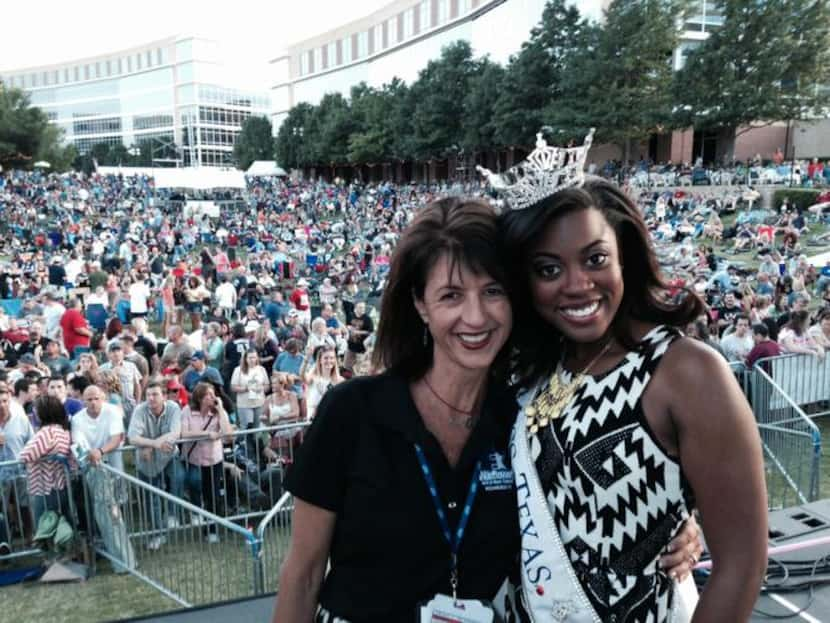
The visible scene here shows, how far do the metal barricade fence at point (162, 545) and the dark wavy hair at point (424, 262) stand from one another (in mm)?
3657

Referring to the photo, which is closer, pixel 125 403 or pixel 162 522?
pixel 162 522

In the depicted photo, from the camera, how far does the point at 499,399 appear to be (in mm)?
1962

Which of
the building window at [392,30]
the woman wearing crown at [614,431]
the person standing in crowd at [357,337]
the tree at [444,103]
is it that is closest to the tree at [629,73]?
the tree at [444,103]

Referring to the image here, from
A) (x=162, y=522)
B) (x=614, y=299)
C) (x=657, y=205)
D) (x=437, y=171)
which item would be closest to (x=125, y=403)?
(x=162, y=522)

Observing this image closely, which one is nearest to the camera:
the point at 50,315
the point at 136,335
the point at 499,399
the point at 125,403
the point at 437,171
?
the point at 499,399

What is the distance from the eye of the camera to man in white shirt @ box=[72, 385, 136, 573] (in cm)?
529

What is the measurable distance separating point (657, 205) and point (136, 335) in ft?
58.8

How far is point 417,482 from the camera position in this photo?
5.73ft

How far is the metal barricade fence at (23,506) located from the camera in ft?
17.7

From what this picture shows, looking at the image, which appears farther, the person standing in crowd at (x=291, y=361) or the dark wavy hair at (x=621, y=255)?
the person standing in crowd at (x=291, y=361)

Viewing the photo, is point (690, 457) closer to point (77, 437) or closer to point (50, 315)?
point (77, 437)

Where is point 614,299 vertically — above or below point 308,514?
above

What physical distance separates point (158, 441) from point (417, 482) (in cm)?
464

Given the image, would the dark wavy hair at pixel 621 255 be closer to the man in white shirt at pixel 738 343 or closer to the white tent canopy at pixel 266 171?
the man in white shirt at pixel 738 343
